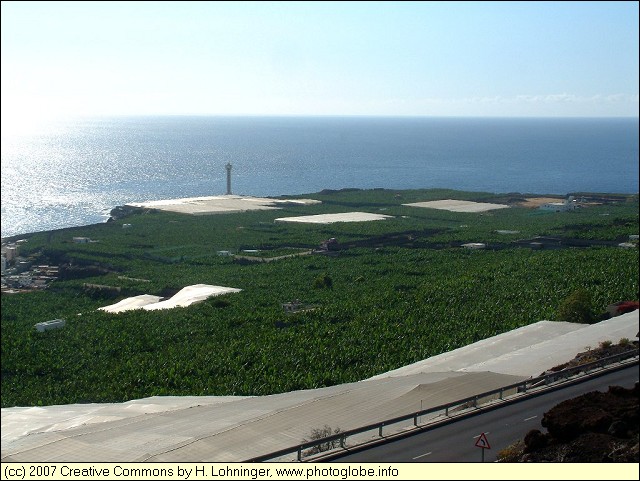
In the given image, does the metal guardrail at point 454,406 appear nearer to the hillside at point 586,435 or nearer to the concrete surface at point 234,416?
the concrete surface at point 234,416

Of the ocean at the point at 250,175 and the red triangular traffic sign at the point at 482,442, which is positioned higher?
the red triangular traffic sign at the point at 482,442

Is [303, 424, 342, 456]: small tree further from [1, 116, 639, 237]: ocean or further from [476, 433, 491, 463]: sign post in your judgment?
[1, 116, 639, 237]: ocean

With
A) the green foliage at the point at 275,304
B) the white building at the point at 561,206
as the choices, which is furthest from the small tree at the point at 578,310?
the white building at the point at 561,206

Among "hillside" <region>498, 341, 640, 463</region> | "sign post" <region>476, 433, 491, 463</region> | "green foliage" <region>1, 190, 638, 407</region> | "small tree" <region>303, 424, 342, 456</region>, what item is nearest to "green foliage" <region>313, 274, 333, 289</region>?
"green foliage" <region>1, 190, 638, 407</region>

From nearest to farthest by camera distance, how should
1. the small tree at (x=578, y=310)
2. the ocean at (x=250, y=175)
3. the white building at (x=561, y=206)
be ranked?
the small tree at (x=578, y=310)
the white building at (x=561, y=206)
the ocean at (x=250, y=175)

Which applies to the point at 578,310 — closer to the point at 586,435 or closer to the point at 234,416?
the point at 234,416
